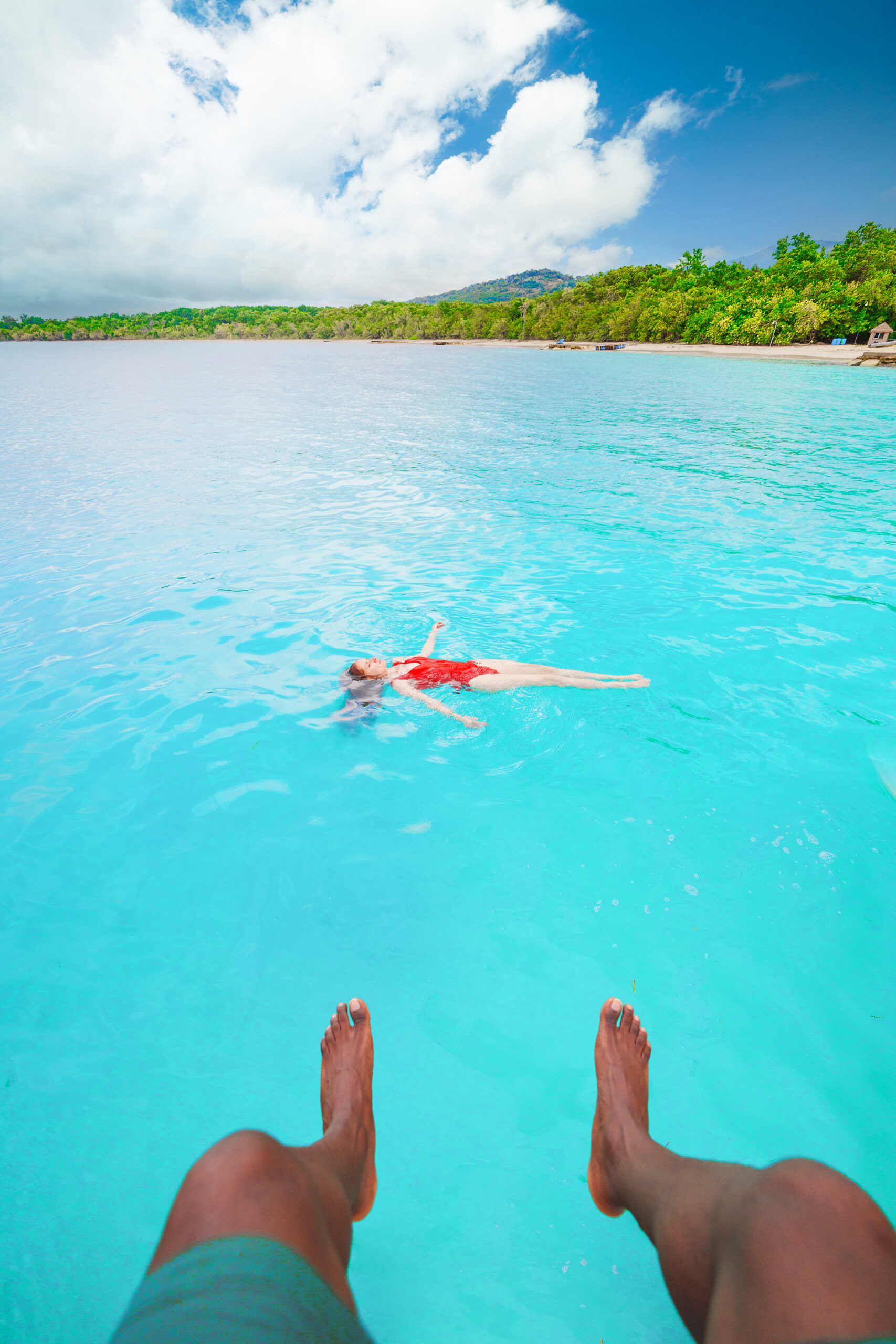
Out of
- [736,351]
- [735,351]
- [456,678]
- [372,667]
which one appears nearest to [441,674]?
[456,678]

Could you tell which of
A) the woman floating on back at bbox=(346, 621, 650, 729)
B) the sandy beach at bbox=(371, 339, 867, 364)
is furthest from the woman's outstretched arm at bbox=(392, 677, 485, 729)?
the sandy beach at bbox=(371, 339, 867, 364)

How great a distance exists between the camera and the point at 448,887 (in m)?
3.64

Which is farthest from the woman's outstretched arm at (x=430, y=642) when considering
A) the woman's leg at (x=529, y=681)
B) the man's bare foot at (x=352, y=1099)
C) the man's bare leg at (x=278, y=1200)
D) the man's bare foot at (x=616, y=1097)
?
the man's bare leg at (x=278, y=1200)

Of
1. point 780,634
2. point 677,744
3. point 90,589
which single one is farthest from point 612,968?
point 90,589

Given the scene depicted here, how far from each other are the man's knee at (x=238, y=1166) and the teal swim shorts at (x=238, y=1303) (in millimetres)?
147

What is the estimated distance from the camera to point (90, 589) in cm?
798

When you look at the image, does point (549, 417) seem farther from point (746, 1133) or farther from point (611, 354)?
point (611, 354)

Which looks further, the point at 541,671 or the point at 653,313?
the point at 653,313

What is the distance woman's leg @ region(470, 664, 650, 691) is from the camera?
5.38 m

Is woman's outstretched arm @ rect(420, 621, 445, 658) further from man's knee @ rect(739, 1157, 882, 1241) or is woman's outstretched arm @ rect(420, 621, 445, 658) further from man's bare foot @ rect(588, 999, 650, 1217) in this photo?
man's knee @ rect(739, 1157, 882, 1241)

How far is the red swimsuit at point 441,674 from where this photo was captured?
5410mm

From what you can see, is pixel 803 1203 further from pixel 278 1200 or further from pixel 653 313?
pixel 653 313

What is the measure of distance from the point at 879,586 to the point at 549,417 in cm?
1857

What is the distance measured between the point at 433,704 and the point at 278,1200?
394 centimetres
